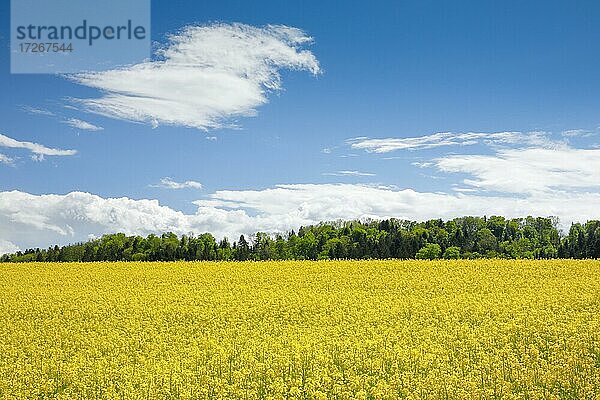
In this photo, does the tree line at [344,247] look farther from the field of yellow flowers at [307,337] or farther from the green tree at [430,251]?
the field of yellow flowers at [307,337]

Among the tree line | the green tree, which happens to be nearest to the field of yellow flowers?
the tree line

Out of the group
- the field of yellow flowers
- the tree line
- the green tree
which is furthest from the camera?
the green tree

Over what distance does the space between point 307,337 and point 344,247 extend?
6044 cm

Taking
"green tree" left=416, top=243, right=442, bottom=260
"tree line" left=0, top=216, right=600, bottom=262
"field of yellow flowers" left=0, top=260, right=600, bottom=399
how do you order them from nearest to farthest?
"field of yellow flowers" left=0, top=260, right=600, bottom=399
"tree line" left=0, top=216, right=600, bottom=262
"green tree" left=416, top=243, right=442, bottom=260

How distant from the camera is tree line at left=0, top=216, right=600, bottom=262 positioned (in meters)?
72.8

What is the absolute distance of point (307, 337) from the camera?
1834cm

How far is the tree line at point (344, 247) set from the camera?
2867 inches

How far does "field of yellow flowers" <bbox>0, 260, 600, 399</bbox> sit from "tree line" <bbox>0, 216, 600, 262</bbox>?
122 ft

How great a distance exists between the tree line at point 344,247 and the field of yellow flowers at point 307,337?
37.3m

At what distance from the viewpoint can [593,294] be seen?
2502 cm

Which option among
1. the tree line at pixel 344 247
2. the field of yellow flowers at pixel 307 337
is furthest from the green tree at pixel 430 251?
the field of yellow flowers at pixel 307 337

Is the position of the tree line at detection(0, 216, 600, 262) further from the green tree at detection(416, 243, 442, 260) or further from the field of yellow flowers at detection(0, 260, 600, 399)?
the field of yellow flowers at detection(0, 260, 600, 399)

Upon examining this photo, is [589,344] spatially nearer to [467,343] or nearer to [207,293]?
[467,343]

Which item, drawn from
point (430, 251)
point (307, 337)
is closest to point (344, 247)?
point (430, 251)
